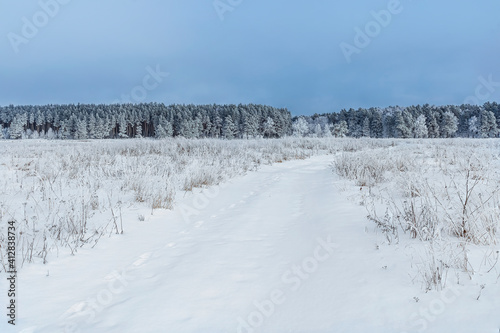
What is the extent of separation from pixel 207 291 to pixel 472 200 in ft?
10.9

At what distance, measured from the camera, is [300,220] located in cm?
486

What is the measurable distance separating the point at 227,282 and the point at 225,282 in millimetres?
20

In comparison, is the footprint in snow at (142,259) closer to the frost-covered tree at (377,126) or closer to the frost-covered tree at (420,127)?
the frost-covered tree at (420,127)

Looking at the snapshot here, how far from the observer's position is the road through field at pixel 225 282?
7.13 feet

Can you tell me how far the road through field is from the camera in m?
2.17

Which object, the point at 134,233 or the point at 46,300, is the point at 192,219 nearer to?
the point at 134,233

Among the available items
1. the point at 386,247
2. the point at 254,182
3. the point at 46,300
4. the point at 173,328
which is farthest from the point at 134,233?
the point at 254,182

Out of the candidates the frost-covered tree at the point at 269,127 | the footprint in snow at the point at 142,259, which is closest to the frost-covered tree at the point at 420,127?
the frost-covered tree at the point at 269,127

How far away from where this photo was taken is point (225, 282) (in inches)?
111

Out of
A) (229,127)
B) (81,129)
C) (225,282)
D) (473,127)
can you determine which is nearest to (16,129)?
(81,129)

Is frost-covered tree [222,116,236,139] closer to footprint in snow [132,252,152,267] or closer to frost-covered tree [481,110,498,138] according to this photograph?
frost-covered tree [481,110,498,138]

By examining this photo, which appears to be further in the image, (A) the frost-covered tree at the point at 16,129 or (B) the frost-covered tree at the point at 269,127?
(A) the frost-covered tree at the point at 16,129

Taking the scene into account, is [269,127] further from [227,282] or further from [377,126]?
[227,282]

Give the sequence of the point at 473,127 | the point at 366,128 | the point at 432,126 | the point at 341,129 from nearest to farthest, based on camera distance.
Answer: the point at 341,129, the point at 432,126, the point at 473,127, the point at 366,128
